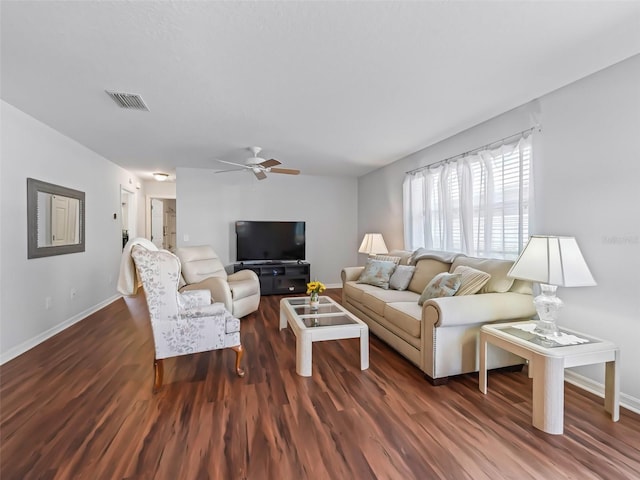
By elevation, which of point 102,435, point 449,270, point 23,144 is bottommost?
point 102,435

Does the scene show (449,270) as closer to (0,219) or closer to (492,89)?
(492,89)

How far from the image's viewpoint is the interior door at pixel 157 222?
7.23 metres

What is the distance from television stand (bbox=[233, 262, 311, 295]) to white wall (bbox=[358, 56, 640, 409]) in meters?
3.85

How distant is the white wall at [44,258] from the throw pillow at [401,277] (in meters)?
3.94

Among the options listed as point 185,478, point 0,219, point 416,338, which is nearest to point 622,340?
point 416,338

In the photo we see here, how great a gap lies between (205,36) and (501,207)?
297cm

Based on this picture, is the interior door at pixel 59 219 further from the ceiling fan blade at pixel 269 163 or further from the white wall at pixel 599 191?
the white wall at pixel 599 191

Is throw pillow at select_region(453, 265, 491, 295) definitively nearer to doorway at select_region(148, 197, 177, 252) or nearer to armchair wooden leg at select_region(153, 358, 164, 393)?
armchair wooden leg at select_region(153, 358, 164, 393)

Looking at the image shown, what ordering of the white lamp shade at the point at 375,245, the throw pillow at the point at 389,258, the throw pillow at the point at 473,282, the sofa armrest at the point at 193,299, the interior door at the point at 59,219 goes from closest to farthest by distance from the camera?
the sofa armrest at the point at 193,299
the throw pillow at the point at 473,282
the interior door at the point at 59,219
the throw pillow at the point at 389,258
the white lamp shade at the point at 375,245

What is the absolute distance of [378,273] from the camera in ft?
13.0

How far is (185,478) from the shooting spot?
1.46m

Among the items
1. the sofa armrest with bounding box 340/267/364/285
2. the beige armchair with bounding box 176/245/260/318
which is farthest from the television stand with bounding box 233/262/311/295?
the sofa armrest with bounding box 340/267/364/285

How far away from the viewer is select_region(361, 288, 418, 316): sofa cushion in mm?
3186

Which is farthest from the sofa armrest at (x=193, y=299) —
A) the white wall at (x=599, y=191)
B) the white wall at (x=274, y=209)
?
the white wall at (x=274, y=209)
